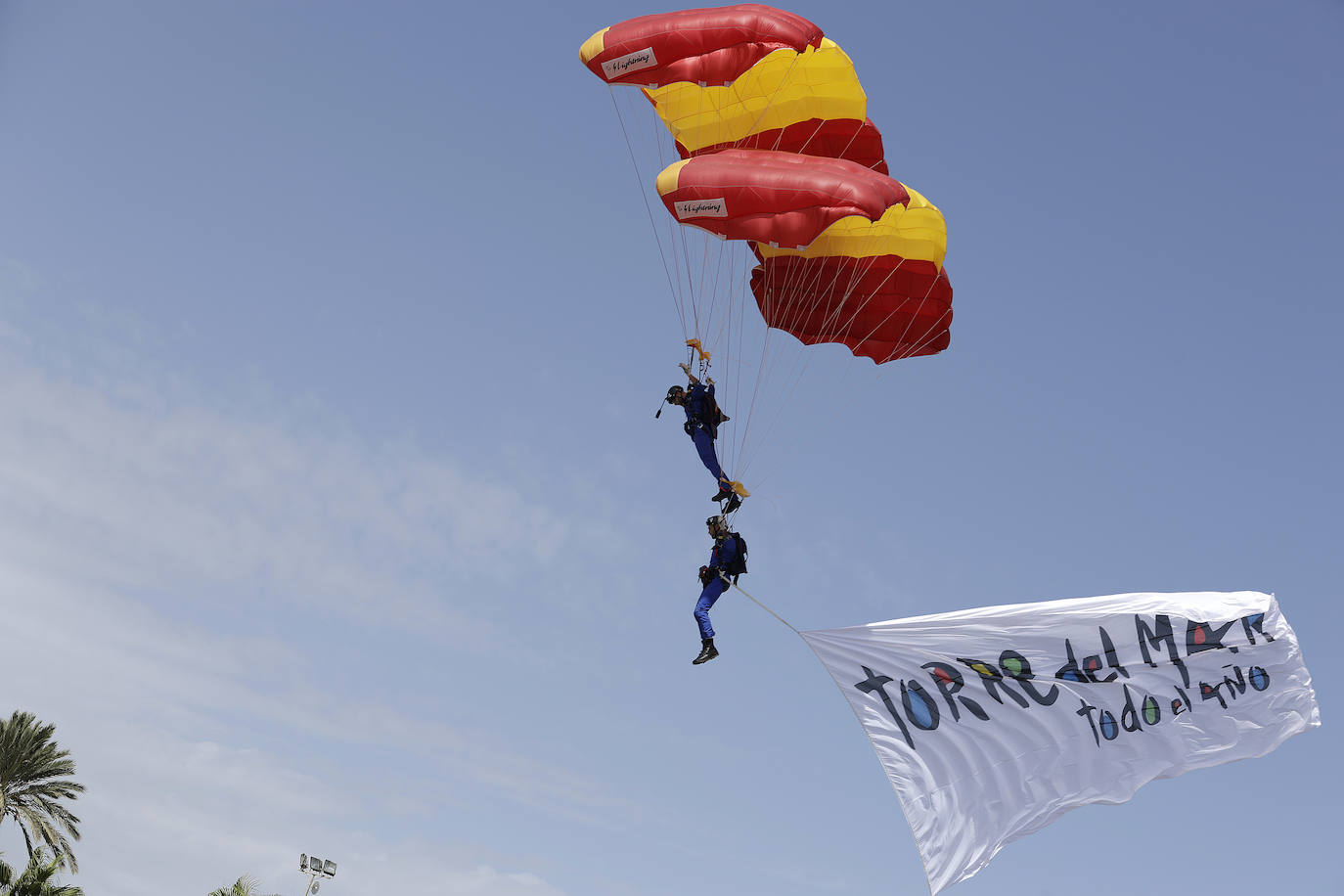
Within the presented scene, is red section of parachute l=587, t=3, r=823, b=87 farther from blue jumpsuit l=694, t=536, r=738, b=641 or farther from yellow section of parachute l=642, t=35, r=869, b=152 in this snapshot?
blue jumpsuit l=694, t=536, r=738, b=641

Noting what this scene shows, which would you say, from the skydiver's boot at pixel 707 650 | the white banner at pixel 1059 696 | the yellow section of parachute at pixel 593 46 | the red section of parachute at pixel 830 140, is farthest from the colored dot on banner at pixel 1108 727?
the yellow section of parachute at pixel 593 46

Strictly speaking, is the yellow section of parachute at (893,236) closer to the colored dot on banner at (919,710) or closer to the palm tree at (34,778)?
the colored dot on banner at (919,710)

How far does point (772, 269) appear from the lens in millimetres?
16172

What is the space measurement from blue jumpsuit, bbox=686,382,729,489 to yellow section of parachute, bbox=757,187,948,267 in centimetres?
247

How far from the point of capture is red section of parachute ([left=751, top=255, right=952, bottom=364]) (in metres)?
15.5

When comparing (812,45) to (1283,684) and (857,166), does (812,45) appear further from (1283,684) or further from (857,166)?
(1283,684)

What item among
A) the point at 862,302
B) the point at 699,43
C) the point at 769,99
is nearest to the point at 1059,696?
the point at 862,302

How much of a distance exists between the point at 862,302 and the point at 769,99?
9.71 ft

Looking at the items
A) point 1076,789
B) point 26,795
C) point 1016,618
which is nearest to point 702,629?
point 1016,618

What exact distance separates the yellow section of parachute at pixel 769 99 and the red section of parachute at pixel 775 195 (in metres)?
1.59

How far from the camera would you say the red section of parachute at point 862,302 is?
15.5 metres

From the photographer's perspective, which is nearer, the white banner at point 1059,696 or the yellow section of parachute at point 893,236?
the white banner at point 1059,696

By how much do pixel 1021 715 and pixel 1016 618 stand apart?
1103mm

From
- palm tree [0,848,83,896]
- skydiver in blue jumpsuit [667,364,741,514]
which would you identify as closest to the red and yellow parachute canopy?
skydiver in blue jumpsuit [667,364,741,514]
